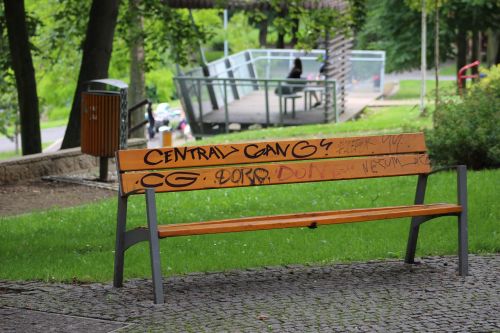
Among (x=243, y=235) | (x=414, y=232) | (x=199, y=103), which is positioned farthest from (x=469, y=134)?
(x=199, y=103)

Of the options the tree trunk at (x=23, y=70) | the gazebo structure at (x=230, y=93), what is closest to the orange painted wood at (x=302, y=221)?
the tree trunk at (x=23, y=70)

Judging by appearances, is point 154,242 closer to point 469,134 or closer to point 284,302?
point 284,302

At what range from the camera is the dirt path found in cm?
1289

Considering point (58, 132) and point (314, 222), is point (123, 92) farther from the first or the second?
point (58, 132)

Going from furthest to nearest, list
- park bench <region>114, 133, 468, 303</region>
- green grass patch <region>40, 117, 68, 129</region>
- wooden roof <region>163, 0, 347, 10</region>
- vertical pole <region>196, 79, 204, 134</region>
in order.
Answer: green grass patch <region>40, 117, 68, 129</region>, vertical pole <region>196, 79, 204, 134</region>, wooden roof <region>163, 0, 347, 10</region>, park bench <region>114, 133, 468, 303</region>

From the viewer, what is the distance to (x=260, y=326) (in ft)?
20.0

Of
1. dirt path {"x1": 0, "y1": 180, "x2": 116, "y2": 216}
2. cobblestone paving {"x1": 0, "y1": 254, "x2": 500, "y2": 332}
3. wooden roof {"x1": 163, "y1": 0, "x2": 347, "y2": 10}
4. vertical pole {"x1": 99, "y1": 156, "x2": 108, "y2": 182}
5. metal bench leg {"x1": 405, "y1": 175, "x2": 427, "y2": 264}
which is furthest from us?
wooden roof {"x1": 163, "y1": 0, "x2": 347, "y2": 10}

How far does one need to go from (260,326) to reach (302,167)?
62.6 inches

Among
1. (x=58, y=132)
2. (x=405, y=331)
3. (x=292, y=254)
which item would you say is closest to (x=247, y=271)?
(x=292, y=254)

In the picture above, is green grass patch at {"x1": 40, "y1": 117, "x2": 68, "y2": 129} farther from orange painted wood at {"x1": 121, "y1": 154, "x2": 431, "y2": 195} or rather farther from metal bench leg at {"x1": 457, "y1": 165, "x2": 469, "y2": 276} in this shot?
metal bench leg at {"x1": 457, "y1": 165, "x2": 469, "y2": 276}

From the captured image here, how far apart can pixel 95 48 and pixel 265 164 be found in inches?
401

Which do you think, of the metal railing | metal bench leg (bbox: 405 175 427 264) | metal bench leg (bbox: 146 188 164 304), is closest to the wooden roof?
the metal railing

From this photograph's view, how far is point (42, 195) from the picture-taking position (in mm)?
13789

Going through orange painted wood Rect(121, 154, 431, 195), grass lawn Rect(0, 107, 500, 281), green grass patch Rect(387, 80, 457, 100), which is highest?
orange painted wood Rect(121, 154, 431, 195)
